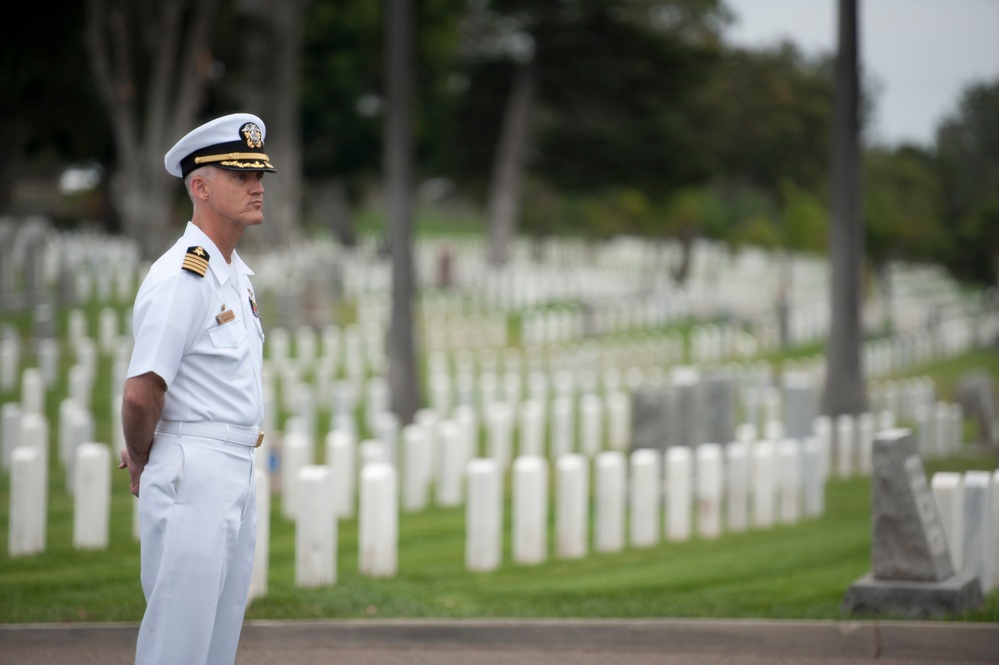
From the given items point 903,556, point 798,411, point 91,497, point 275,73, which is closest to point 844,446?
point 798,411

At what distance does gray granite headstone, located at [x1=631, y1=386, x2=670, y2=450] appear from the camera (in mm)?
11578

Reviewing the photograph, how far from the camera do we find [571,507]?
356 inches

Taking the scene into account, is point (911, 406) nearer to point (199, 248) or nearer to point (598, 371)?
point (598, 371)

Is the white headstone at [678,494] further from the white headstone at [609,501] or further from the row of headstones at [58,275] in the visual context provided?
the row of headstones at [58,275]

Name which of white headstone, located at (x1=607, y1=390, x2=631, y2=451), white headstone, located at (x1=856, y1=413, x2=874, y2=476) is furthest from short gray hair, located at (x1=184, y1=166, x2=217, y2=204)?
white headstone, located at (x1=856, y1=413, x2=874, y2=476)

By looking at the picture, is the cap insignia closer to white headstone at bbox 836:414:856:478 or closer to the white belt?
the white belt

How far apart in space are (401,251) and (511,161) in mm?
24722

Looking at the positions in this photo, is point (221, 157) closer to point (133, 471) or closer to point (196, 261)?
point (196, 261)

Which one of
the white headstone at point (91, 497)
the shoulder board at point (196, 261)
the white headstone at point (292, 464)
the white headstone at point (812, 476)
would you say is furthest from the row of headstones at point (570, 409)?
the shoulder board at point (196, 261)

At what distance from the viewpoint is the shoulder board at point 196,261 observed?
163 inches

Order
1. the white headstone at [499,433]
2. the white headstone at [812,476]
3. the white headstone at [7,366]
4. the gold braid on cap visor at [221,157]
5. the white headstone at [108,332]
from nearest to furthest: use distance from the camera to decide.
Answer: the gold braid on cap visor at [221,157]
the white headstone at [812,476]
the white headstone at [499,433]
the white headstone at [7,366]
the white headstone at [108,332]

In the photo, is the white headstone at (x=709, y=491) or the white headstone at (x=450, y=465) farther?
the white headstone at (x=450, y=465)

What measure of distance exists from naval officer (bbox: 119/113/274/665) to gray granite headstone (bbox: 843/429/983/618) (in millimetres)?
3613

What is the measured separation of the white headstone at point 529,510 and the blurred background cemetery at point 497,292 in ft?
0.06
